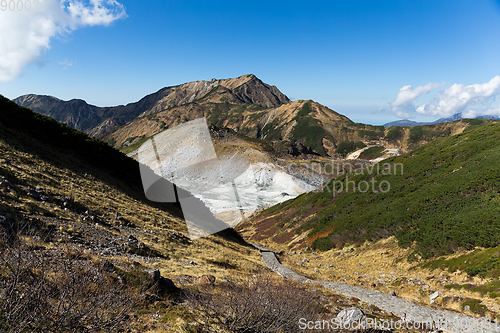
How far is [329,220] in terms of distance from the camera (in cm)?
4088

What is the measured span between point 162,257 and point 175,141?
418ft

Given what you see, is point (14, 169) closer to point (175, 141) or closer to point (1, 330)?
point (1, 330)

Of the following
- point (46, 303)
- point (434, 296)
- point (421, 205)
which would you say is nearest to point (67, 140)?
point (46, 303)

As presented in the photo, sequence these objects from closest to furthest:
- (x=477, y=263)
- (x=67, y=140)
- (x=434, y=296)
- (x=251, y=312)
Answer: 1. (x=251, y=312)
2. (x=434, y=296)
3. (x=477, y=263)
4. (x=67, y=140)

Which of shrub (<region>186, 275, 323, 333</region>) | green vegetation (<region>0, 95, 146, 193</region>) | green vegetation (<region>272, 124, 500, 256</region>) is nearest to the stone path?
green vegetation (<region>272, 124, 500, 256</region>)

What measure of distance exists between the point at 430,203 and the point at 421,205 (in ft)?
2.92

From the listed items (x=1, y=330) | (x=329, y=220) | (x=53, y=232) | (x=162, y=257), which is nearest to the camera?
(x=1, y=330)

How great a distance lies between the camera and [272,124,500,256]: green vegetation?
20.8 meters

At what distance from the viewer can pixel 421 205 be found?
91.6ft

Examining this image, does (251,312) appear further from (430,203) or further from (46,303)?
(430,203)

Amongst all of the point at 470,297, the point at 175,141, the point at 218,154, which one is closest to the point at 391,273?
the point at 470,297

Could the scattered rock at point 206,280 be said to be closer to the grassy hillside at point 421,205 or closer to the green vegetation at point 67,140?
the grassy hillside at point 421,205

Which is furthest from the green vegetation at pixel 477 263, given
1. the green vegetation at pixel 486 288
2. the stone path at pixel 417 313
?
the stone path at pixel 417 313

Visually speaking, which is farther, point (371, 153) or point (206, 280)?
point (371, 153)
